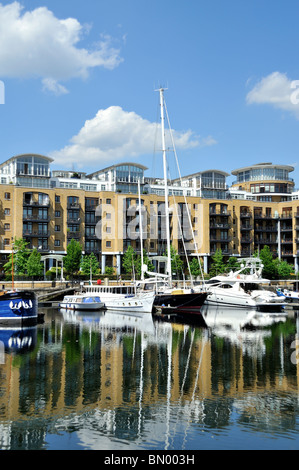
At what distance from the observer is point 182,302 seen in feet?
161

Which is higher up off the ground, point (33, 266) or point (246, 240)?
point (246, 240)

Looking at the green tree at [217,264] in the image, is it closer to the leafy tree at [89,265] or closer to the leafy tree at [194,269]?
the leafy tree at [194,269]

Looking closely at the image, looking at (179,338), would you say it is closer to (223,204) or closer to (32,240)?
(32,240)

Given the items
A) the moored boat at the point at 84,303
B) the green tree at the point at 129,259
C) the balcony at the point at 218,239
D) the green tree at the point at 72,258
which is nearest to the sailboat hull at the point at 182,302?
the moored boat at the point at 84,303

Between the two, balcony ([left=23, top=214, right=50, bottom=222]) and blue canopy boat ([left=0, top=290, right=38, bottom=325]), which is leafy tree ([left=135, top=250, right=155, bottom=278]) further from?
blue canopy boat ([left=0, top=290, right=38, bottom=325])

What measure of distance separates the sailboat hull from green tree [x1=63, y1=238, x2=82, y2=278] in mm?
27759

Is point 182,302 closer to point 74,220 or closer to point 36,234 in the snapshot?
point 36,234

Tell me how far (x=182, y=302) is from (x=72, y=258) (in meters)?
30.8

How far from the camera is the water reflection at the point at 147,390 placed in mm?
13367

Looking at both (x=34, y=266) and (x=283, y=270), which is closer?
(x=34, y=266)

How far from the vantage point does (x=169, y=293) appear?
1992 inches

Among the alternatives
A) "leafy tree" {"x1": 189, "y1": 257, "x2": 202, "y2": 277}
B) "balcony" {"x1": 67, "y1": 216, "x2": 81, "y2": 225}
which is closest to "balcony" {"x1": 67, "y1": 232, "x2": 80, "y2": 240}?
"balcony" {"x1": 67, "y1": 216, "x2": 81, "y2": 225}

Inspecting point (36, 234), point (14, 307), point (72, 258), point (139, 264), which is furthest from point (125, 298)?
point (36, 234)
